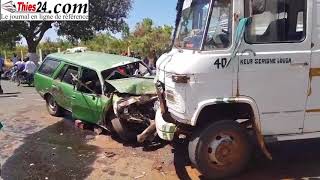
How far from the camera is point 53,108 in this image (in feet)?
A: 40.5

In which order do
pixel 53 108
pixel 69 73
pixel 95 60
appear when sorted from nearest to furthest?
pixel 95 60, pixel 69 73, pixel 53 108

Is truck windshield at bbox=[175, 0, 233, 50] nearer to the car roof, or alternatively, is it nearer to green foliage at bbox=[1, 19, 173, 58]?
the car roof

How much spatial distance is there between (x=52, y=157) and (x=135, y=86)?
82.2 inches

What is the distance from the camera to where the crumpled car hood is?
921cm

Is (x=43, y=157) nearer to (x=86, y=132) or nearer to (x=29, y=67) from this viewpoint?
(x=86, y=132)

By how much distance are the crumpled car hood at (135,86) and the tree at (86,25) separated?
1952 cm

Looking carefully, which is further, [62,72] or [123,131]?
[62,72]

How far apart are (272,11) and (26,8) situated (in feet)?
73.3

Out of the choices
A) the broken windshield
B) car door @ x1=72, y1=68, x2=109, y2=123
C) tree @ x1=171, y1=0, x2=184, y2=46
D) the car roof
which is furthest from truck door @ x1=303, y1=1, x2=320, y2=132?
the car roof

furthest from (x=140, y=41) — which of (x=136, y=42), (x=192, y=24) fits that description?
(x=192, y=24)

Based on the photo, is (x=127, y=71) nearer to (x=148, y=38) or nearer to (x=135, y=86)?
(x=135, y=86)

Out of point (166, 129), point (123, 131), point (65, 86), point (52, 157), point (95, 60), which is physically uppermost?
point (95, 60)

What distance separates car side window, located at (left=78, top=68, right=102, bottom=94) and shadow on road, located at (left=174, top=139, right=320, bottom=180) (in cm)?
249

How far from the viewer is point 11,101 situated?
50.4ft
